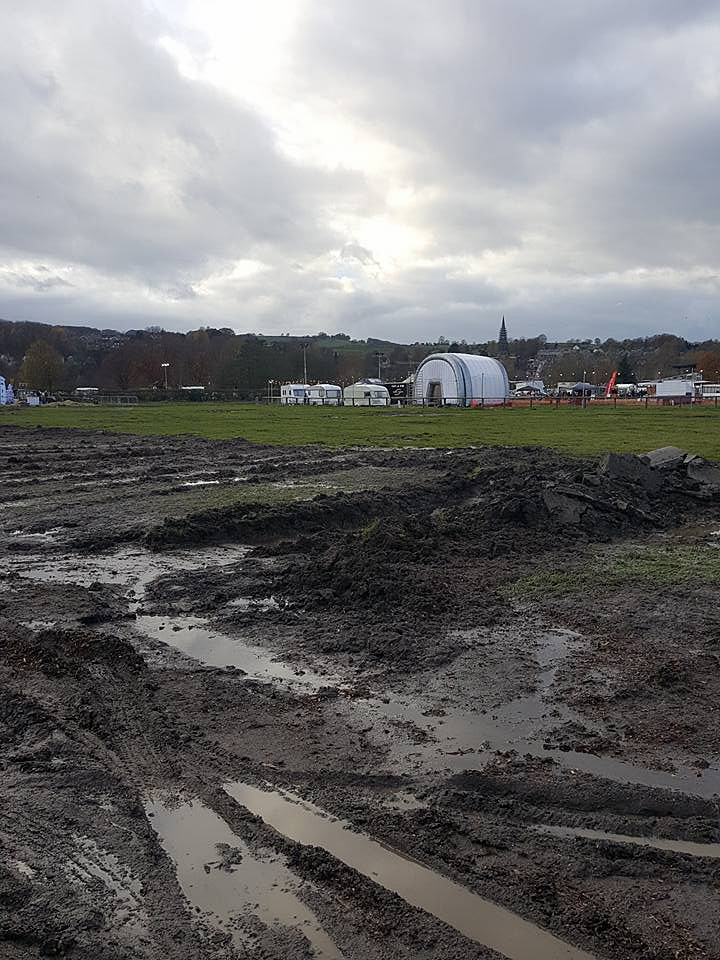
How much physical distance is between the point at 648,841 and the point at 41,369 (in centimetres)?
11911

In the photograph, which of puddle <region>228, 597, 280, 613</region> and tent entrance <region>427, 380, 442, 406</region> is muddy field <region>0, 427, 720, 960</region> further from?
tent entrance <region>427, 380, 442, 406</region>

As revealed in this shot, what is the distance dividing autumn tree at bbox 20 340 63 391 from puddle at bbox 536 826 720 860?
118509mm

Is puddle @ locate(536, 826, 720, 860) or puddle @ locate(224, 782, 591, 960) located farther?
puddle @ locate(536, 826, 720, 860)


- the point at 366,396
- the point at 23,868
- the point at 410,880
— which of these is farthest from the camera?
the point at 366,396

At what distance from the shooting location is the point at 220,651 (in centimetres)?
778

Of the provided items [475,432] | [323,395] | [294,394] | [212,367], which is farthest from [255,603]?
[212,367]

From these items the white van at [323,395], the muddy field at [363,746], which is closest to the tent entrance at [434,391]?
the white van at [323,395]

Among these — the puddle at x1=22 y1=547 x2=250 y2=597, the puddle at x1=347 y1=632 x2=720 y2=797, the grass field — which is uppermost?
the grass field

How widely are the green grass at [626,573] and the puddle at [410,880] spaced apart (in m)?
5.41

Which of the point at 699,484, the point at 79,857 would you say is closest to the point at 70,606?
the point at 79,857

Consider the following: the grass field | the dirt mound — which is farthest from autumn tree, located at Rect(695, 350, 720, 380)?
the dirt mound

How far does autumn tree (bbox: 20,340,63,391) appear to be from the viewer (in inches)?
4385

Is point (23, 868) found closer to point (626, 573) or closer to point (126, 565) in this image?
point (126, 565)

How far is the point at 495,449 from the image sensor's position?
28.5 meters
